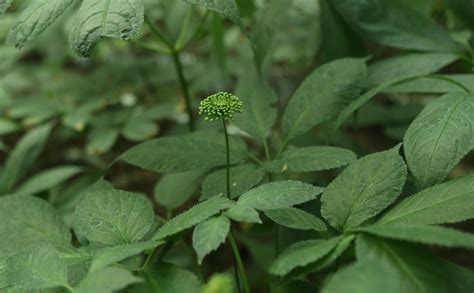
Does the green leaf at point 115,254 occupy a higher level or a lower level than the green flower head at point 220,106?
lower

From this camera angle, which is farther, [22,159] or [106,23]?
[22,159]

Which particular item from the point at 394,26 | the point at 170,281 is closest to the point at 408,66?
the point at 394,26

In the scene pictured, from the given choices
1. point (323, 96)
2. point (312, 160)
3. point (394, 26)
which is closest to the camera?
point (312, 160)

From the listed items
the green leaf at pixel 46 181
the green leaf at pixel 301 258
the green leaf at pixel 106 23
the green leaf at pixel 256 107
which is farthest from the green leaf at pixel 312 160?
the green leaf at pixel 46 181

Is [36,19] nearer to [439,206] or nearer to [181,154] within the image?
[181,154]

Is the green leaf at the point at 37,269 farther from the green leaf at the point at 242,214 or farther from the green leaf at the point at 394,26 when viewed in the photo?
the green leaf at the point at 394,26

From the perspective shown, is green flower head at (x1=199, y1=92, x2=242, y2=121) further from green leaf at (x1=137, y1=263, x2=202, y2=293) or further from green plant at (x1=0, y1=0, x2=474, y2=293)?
green leaf at (x1=137, y1=263, x2=202, y2=293)

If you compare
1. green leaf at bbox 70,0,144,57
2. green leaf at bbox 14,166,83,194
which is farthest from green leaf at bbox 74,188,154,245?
green leaf at bbox 14,166,83,194

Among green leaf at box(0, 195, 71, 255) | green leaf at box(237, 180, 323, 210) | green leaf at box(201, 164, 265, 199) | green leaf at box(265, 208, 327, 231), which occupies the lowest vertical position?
green leaf at box(0, 195, 71, 255)
